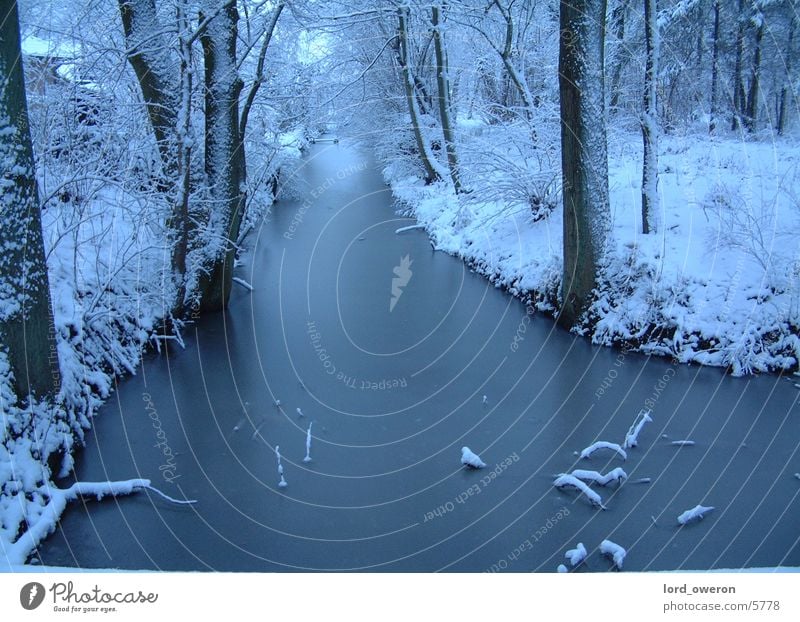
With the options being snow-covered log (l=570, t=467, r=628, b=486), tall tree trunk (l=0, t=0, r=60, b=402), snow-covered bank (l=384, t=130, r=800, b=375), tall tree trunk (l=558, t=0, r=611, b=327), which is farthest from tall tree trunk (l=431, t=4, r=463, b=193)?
tall tree trunk (l=0, t=0, r=60, b=402)

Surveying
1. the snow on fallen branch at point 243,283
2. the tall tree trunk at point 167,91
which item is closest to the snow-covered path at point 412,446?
the snow on fallen branch at point 243,283

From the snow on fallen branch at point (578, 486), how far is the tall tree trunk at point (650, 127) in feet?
9.30

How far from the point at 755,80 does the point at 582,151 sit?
167 cm

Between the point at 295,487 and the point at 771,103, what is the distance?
4.60m

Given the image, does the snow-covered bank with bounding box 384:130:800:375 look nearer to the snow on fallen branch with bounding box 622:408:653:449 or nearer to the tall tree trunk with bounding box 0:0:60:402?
the snow on fallen branch with bounding box 622:408:653:449

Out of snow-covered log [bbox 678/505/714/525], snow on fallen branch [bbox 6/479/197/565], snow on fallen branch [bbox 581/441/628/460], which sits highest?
snow on fallen branch [bbox 6/479/197/565]

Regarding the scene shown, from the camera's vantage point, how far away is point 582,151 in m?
4.70

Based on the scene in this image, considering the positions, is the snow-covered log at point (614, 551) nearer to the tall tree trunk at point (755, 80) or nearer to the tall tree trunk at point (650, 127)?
the tall tree trunk at point (650, 127)

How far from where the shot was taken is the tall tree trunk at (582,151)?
4.51 meters

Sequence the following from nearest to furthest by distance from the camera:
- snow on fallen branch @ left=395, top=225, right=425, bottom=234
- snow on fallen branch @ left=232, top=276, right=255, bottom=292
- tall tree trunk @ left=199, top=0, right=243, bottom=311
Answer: tall tree trunk @ left=199, top=0, right=243, bottom=311 < snow on fallen branch @ left=232, top=276, right=255, bottom=292 < snow on fallen branch @ left=395, top=225, right=425, bottom=234

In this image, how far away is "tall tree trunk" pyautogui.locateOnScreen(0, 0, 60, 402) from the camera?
8.70 feet

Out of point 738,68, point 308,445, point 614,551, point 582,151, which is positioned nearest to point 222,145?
point 582,151

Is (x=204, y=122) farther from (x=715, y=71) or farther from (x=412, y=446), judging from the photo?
(x=715, y=71)

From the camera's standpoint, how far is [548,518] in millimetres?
2729
